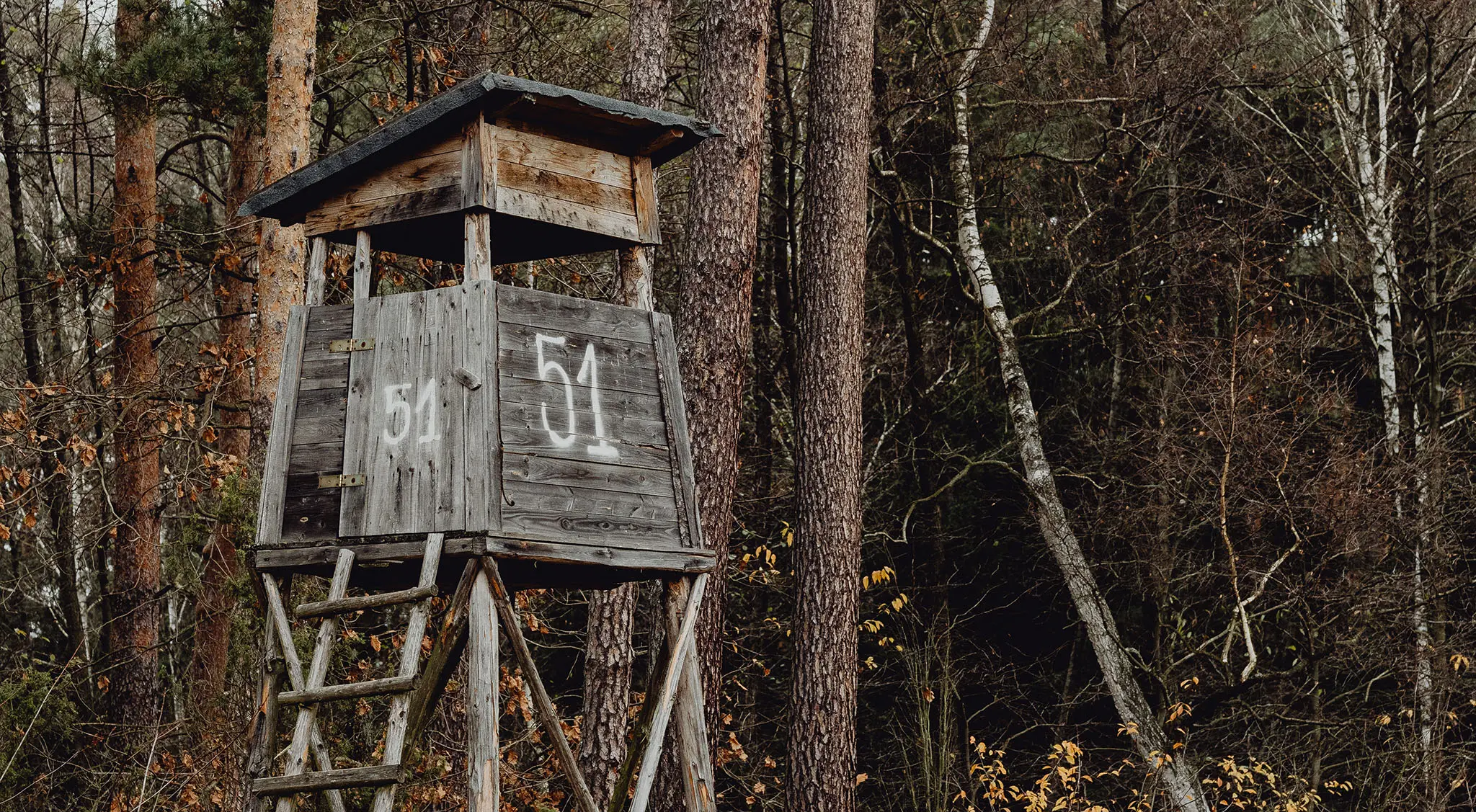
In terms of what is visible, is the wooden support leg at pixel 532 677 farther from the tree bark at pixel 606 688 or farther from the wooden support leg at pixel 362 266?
the tree bark at pixel 606 688

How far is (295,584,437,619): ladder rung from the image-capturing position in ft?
18.3

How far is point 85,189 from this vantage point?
19703 mm

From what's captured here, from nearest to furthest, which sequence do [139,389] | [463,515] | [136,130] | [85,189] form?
[463,515] → [139,389] → [136,130] → [85,189]

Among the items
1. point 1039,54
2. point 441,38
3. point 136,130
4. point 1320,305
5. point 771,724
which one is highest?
point 1039,54

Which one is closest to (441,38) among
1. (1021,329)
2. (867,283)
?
(867,283)

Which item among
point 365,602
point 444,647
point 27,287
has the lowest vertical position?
→ point 444,647

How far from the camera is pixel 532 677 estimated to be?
19.8ft

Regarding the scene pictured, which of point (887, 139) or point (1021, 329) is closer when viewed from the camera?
point (887, 139)

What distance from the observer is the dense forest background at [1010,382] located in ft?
37.6

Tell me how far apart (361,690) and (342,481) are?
0.95m

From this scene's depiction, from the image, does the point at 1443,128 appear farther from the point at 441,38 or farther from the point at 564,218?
the point at 564,218

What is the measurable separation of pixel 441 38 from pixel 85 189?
397 inches

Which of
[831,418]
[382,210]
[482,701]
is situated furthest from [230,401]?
[482,701]

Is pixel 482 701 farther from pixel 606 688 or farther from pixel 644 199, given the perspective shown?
pixel 606 688
